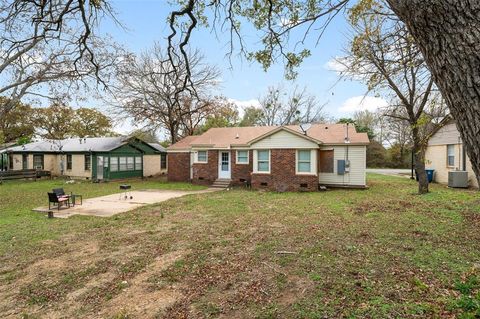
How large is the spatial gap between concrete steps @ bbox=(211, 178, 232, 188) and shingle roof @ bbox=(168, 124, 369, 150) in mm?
2240

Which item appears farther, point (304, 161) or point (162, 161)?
point (162, 161)

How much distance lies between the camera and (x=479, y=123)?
1465 mm

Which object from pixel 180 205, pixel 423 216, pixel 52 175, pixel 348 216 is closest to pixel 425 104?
pixel 423 216

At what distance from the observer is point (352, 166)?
16109mm

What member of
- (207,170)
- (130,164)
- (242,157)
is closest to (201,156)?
(207,170)

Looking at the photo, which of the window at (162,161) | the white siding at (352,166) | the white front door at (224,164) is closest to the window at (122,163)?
the window at (162,161)

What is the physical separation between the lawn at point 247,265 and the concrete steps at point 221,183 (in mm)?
8726

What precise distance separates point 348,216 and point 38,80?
46.4ft

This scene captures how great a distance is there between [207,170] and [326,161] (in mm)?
7785

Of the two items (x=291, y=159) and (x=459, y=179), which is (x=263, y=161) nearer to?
(x=291, y=159)

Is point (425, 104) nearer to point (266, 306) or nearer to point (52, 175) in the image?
point (266, 306)

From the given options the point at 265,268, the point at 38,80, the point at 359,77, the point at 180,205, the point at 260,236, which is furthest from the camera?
the point at 38,80

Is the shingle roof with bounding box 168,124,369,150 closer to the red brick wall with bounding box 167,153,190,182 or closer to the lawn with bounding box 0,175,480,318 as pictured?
the red brick wall with bounding box 167,153,190,182

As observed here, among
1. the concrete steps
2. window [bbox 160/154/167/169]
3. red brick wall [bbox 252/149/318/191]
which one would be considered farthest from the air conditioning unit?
window [bbox 160/154/167/169]
